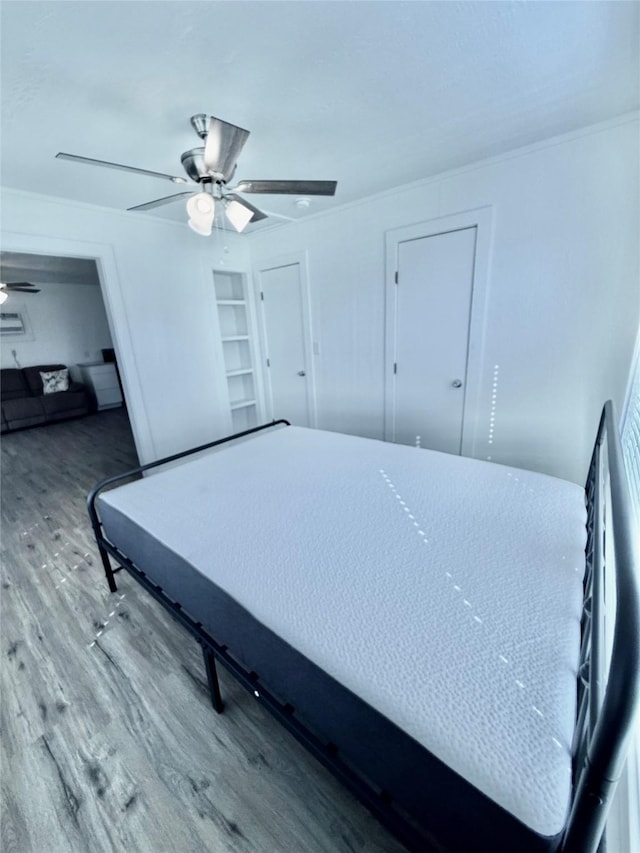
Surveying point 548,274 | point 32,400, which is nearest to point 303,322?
point 548,274

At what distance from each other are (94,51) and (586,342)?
2702 mm

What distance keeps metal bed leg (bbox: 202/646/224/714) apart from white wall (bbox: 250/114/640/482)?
2215mm

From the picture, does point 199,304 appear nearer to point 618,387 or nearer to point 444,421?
point 444,421

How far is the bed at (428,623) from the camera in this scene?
0.63m

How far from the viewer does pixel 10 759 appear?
122 cm

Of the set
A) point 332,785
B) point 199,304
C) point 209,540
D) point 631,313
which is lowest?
point 332,785

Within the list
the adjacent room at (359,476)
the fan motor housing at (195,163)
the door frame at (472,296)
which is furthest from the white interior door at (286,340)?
the fan motor housing at (195,163)

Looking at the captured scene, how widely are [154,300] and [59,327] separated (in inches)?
182

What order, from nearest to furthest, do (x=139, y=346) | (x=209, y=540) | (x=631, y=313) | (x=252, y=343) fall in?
(x=209, y=540), (x=631, y=313), (x=139, y=346), (x=252, y=343)

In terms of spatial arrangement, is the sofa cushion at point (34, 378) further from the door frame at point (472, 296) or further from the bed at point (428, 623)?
the door frame at point (472, 296)

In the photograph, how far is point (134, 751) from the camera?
1.22m

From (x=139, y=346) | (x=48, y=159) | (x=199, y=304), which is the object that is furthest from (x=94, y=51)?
(x=199, y=304)

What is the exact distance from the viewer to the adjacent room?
81 cm

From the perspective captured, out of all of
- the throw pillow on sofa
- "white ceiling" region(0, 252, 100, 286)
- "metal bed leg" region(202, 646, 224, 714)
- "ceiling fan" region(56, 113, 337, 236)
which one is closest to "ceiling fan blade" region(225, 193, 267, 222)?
"ceiling fan" region(56, 113, 337, 236)
